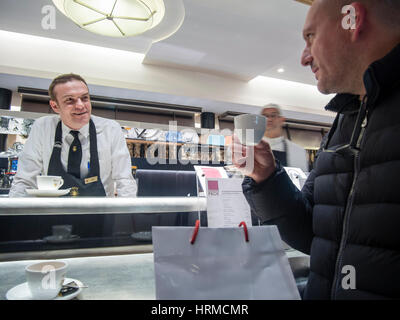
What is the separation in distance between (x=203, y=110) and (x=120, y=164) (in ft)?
15.6

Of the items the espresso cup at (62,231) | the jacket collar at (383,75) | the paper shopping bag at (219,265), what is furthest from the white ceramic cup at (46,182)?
the jacket collar at (383,75)

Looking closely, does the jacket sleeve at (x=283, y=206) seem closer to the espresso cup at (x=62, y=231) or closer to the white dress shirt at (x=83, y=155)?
the espresso cup at (x=62, y=231)

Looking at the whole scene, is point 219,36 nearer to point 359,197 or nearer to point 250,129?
point 250,129

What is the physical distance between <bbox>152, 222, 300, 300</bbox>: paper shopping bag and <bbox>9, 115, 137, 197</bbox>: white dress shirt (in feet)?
5.60

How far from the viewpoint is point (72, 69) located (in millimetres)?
4832

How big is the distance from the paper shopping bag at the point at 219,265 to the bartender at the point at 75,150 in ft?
5.29

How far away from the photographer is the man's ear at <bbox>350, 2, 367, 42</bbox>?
2.52 ft

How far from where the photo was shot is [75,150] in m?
2.12

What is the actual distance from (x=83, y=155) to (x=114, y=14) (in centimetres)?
133

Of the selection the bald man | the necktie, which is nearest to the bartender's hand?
the bald man

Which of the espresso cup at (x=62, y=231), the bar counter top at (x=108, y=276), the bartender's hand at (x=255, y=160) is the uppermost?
the bartender's hand at (x=255, y=160)

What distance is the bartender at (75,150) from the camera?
201 cm
